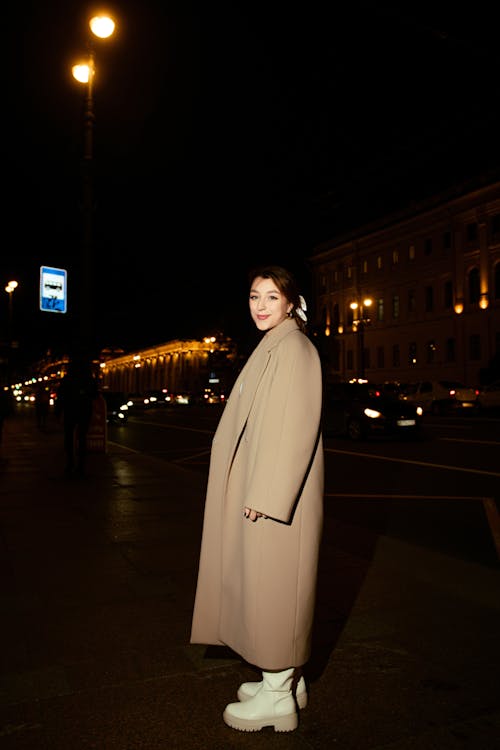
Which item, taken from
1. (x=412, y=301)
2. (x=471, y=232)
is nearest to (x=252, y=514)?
(x=471, y=232)

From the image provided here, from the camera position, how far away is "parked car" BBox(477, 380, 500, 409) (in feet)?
115

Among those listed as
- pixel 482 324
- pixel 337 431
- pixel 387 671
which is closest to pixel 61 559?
pixel 387 671

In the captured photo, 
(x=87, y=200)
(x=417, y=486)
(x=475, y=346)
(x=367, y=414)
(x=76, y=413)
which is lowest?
(x=417, y=486)

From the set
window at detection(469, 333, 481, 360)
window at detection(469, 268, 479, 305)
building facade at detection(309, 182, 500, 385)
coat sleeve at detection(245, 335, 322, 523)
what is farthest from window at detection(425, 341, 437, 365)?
coat sleeve at detection(245, 335, 322, 523)

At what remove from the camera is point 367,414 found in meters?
19.2

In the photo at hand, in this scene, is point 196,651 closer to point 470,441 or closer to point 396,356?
point 470,441

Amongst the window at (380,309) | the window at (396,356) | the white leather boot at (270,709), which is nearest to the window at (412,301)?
the window at (396,356)

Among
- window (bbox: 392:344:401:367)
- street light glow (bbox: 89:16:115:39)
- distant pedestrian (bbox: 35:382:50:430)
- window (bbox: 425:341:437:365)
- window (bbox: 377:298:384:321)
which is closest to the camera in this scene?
street light glow (bbox: 89:16:115:39)

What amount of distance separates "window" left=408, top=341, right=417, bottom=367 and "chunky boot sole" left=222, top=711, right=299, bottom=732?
54596 millimetres

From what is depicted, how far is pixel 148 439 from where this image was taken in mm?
21547

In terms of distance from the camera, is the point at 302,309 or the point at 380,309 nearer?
the point at 302,309

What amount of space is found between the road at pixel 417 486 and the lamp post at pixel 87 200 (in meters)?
3.50

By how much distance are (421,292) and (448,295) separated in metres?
3.07

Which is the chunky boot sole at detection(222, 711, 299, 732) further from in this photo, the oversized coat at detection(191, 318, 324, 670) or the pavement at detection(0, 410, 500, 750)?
the oversized coat at detection(191, 318, 324, 670)
